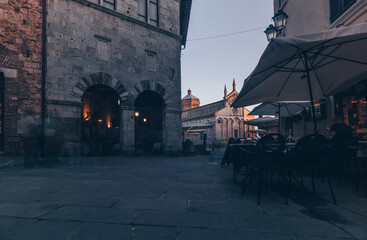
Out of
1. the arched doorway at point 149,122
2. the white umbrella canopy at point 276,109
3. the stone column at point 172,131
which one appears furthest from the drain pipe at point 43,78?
the white umbrella canopy at point 276,109

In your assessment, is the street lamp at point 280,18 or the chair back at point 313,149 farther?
the street lamp at point 280,18

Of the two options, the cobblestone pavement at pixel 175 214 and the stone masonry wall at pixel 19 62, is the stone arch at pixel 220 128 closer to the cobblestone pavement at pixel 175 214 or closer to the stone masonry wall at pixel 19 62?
the stone masonry wall at pixel 19 62

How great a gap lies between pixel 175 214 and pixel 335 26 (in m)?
8.59

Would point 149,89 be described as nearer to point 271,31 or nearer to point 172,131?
point 172,131

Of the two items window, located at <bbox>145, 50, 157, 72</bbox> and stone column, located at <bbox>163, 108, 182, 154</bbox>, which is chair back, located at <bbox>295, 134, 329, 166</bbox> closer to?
stone column, located at <bbox>163, 108, 182, 154</bbox>

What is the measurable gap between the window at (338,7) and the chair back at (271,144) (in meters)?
6.35

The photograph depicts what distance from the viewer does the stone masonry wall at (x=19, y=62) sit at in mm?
7457

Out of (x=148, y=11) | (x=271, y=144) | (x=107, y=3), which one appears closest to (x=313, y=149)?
(x=271, y=144)

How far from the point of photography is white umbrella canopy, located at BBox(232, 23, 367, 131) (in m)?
2.87

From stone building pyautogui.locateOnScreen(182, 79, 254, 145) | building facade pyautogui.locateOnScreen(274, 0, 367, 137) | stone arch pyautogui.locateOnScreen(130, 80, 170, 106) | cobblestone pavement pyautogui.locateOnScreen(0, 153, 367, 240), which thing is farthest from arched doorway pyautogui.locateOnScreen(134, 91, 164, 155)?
stone building pyautogui.locateOnScreen(182, 79, 254, 145)

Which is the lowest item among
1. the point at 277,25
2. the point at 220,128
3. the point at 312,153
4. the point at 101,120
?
the point at 312,153

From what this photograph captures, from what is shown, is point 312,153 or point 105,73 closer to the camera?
point 312,153

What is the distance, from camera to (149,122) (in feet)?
40.6

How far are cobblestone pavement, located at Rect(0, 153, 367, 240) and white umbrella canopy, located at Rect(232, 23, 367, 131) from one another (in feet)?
6.65
